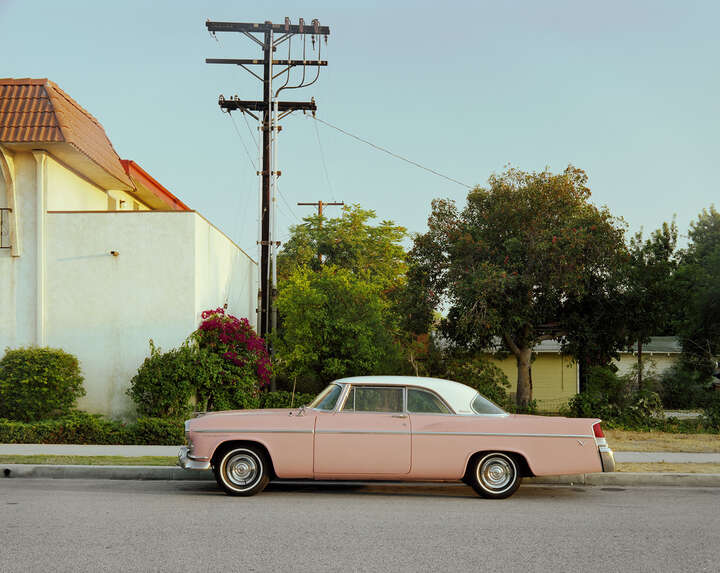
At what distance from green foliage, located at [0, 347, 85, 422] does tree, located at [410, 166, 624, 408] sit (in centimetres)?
948

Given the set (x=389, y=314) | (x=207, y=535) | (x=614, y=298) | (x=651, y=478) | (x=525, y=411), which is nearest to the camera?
(x=207, y=535)

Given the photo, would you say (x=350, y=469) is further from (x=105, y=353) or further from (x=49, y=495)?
(x=105, y=353)

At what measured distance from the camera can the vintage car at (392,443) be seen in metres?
9.31

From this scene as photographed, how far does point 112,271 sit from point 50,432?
383cm

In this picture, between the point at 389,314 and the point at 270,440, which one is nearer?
the point at 270,440

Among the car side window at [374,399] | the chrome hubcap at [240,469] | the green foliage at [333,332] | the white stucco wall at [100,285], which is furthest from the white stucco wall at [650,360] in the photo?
the chrome hubcap at [240,469]

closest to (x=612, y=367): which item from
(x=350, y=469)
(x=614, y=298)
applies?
(x=614, y=298)

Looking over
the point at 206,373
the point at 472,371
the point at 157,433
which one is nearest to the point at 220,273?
the point at 206,373

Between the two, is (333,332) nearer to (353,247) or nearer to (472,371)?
(472,371)

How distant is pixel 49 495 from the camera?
9578mm

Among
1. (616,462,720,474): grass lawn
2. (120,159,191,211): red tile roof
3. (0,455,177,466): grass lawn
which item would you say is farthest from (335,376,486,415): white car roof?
(120,159,191,211): red tile roof

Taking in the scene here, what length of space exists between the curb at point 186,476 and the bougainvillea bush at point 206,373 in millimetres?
4466

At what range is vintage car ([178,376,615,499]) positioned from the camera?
367 inches

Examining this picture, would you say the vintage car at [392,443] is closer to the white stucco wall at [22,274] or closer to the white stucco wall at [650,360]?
the white stucco wall at [22,274]
